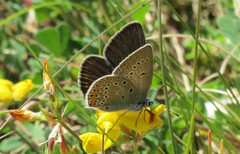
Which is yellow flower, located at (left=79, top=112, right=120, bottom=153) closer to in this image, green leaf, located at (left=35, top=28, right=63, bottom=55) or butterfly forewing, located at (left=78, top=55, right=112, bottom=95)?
butterfly forewing, located at (left=78, top=55, right=112, bottom=95)

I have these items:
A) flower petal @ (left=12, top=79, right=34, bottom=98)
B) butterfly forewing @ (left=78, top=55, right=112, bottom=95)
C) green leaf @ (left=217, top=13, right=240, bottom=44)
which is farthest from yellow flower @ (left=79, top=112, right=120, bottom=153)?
green leaf @ (left=217, top=13, right=240, bottom=44)

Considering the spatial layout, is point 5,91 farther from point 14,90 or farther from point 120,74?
point 120,74

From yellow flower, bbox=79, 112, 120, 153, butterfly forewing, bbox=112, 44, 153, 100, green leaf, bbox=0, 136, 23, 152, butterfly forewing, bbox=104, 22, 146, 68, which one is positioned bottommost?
green leaf, bbox=0, 136, 23, 152

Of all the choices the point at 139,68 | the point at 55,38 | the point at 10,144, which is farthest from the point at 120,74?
the point at 55,38

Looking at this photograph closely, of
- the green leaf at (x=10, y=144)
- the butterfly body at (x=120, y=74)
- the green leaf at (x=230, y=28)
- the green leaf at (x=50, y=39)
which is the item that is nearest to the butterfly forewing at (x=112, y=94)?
the butterfly body at (x=120, y=74)

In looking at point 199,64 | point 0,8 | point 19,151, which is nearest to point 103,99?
point 19,151

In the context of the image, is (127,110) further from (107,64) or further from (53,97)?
(53,97)
